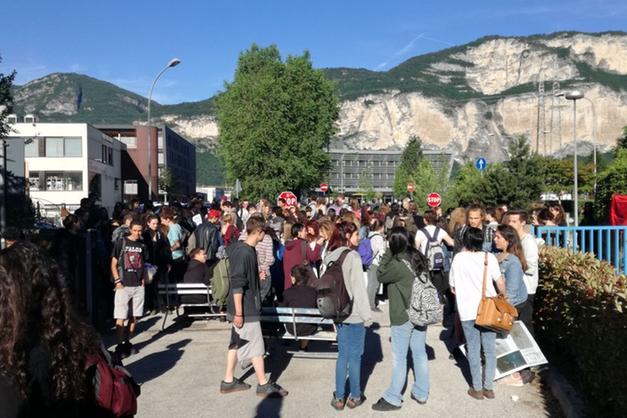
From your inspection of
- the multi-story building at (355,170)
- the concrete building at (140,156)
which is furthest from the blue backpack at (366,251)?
the multi-story building at (355,170)

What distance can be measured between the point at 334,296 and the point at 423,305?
34.7 inches

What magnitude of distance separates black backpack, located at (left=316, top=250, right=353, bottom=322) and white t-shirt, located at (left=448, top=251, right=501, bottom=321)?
4.08 feet

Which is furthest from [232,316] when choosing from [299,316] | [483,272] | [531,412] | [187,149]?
[187,149]

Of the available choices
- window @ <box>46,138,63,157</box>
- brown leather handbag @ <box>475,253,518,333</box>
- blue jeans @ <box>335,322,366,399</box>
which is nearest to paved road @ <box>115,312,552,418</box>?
blue jeans @ <box>335,322,366,399</box>

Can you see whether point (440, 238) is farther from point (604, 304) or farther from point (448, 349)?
point (604, 304)

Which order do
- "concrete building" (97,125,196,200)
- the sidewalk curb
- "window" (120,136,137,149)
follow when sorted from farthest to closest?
"window" (120,136,137,149)
"concrete building" (97,125,196,200)
the sidewalk curb

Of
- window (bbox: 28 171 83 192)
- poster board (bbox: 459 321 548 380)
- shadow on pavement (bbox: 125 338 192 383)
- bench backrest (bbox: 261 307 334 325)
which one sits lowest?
shadow on pavement (bbox: 125 338 192 383)

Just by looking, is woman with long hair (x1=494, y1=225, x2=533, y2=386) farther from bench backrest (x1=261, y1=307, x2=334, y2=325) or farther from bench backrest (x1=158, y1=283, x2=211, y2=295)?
bench backrest (x1=158, y1=283, x2=211, y2=295)

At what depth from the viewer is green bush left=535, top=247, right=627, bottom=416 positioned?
196 inches

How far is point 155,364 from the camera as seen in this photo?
8109 millimetres

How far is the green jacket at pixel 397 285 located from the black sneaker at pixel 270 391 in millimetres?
1449

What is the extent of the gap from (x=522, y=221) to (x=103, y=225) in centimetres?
825

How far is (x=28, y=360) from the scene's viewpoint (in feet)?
7.94

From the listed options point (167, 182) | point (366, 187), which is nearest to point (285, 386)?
→ point (366, 187)
